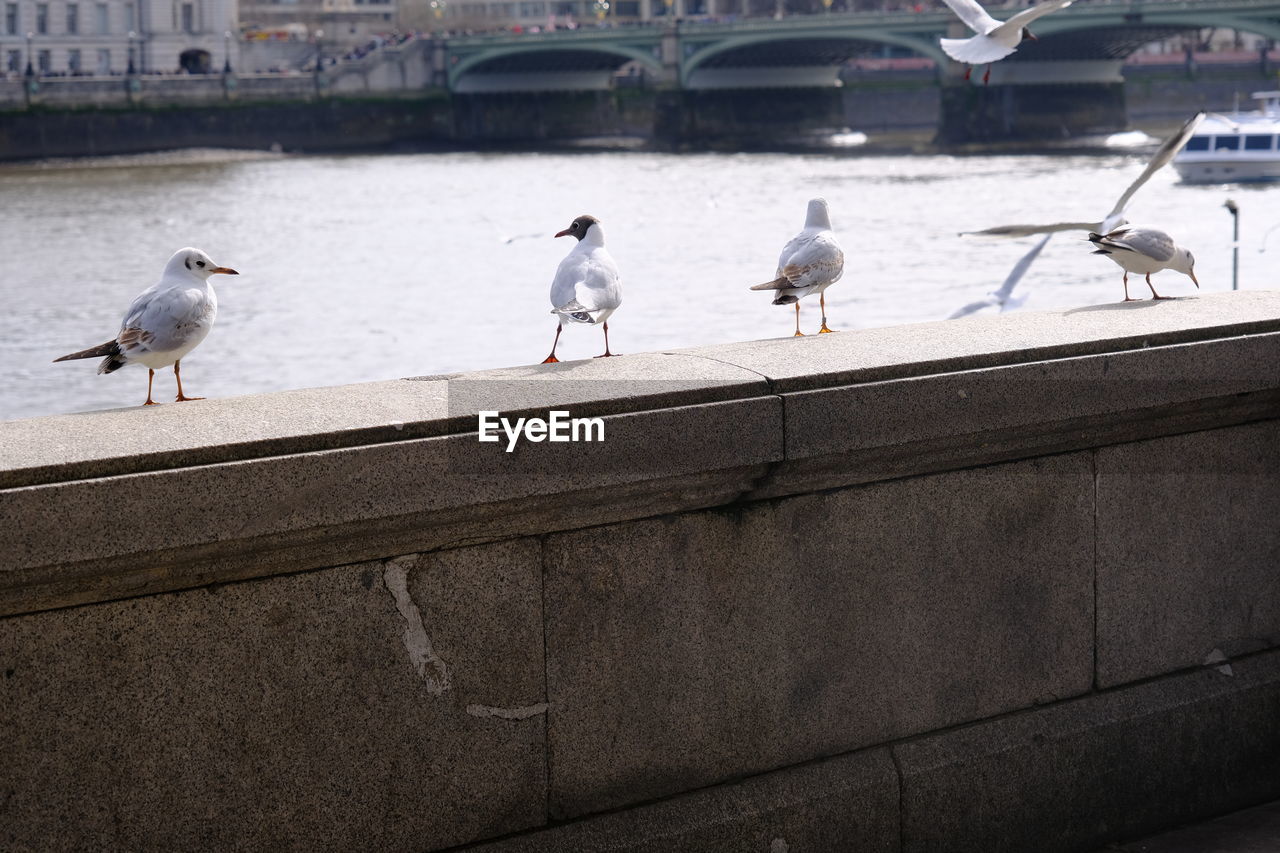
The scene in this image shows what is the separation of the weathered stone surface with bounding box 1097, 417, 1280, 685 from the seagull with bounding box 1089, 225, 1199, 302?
0.98m

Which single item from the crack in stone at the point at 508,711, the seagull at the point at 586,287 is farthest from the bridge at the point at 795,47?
the crack in stone at the point at 508,711

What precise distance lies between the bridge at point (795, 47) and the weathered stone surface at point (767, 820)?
142ft

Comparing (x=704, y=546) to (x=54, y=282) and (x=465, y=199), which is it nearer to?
(x=54, y=282)

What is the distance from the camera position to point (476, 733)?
2377 mm

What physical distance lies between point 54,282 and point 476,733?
26611mm

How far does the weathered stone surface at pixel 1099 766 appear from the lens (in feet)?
8.86

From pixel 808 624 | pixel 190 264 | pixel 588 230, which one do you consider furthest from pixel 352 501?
pixel 588 230

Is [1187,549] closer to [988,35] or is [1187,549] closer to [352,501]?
[352,501]

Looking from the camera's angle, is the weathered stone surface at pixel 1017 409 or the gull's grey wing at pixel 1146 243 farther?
the gull's grey wing at pixel 1146 243

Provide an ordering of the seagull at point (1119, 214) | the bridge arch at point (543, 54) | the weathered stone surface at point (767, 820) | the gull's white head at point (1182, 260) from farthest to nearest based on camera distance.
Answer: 1. the bridge arch at point (543, 54)
2. the seagull at point (1119, 214)
3. the gull's white head at point (1182, 260)
4. the weathered stone surface at point (767, 820)

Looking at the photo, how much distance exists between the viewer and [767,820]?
2.54m

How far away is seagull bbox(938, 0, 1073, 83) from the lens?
21.8 ft

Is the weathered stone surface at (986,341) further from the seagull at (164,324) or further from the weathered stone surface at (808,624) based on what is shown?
the seagull at (164,324)

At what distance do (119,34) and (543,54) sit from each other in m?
22.2
